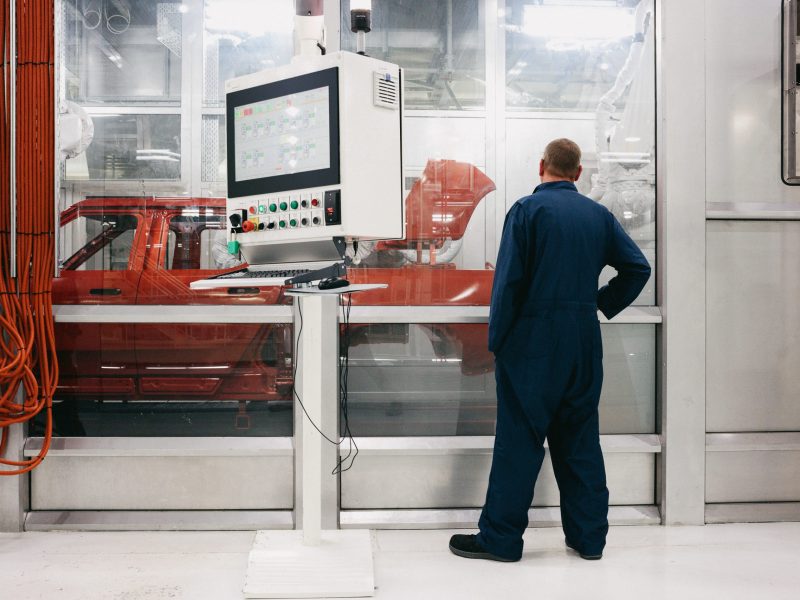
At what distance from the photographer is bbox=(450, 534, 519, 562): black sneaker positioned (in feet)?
7.57

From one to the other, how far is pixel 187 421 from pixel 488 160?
5.79 ft

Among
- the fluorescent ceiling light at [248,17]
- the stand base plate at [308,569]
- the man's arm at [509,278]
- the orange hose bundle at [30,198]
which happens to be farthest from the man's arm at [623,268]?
the orange hose bundle at [30,198]

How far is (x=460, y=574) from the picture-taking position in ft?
7.27

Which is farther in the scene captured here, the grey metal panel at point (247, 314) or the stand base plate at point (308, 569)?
the grey metal panel at point (247, 314)

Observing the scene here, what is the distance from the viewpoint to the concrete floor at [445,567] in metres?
2.08

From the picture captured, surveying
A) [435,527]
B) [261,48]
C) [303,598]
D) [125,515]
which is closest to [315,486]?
[303,598]

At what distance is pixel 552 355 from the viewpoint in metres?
2.21

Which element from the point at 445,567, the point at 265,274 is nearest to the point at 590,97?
the point at 265,274

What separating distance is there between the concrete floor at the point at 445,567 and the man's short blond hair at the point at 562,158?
1.44 metres

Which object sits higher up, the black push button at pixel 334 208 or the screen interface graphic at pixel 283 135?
the screen interface graphic at pixel 283 135

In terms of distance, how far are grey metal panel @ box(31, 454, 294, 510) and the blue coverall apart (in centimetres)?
103

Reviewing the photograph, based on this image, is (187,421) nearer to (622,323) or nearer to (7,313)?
(7,313)

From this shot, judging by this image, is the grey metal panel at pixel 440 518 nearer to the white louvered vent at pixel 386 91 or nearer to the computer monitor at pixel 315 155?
the computer monitor at pixel 315 155

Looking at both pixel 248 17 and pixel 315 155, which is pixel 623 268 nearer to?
pixel 315 155
